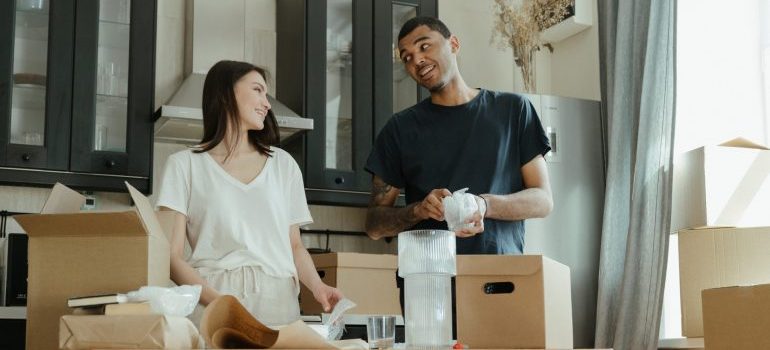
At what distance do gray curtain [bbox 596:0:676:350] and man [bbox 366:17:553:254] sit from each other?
1.15m

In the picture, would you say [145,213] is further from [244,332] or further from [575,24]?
[575,24]

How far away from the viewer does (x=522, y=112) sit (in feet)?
8.94

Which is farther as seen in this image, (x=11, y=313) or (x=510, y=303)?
(x=11, y=313)

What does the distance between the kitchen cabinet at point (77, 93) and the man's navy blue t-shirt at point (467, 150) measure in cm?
132

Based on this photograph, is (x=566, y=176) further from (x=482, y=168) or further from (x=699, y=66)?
(x=482, y=168)

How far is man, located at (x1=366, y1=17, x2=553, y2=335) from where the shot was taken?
2559mm

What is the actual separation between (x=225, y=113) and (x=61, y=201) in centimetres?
58

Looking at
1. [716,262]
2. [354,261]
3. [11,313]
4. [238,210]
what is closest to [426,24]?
[238,210]

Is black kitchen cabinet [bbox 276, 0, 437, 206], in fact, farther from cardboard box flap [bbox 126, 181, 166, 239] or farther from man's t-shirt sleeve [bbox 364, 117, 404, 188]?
cardboard box flap [bbox 126, 181, 166, 239]

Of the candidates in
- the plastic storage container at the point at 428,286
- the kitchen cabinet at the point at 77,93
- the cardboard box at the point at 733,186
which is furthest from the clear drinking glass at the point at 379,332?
the kitchen cabinet at the point at 77,93

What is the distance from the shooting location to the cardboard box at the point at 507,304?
1.80 metres

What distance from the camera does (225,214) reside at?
224 centimetres

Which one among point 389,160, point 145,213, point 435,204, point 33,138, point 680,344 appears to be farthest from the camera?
point 33,138

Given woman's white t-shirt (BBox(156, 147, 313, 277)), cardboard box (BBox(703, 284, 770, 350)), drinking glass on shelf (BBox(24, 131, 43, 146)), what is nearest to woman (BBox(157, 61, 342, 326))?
woman's white t-shirt (BBox(156, 147, 313, 277))
